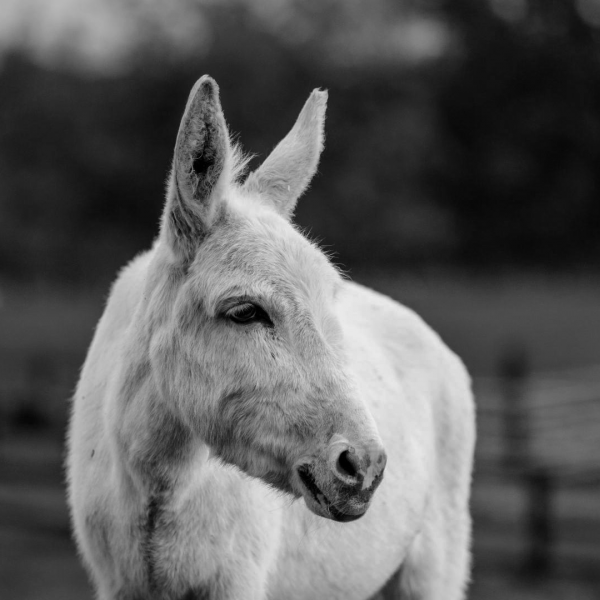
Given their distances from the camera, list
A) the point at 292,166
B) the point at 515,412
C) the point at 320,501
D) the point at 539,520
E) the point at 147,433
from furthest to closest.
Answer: the point at 515,412 → the point at 539,520 → the point at 292,166 → the point at 147,433 → the point at 320,501

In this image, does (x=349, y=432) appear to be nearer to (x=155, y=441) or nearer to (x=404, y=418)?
(x=155, y=441)

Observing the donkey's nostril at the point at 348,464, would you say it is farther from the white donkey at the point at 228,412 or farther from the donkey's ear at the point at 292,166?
the donkey's ear at the point at 292,166

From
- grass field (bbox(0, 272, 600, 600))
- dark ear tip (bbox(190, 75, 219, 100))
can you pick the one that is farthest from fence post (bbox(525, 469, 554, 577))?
dark ear tip (bbox(190, 75, 219, 100))

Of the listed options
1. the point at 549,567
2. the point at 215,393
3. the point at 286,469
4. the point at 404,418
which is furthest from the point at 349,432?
the point at 549,567

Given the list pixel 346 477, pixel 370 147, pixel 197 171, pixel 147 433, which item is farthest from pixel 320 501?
pixel 370 147

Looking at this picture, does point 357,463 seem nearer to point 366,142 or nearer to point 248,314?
point 248,314

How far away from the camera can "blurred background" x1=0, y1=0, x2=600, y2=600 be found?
103 ft

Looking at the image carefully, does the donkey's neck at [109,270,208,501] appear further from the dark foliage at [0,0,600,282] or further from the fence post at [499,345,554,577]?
the dark foliage at [0,0,600,282]

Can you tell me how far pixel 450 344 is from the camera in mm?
25359

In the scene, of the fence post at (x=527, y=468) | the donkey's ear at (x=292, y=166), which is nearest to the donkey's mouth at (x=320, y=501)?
the donkey's ear at (x=292, y=166)

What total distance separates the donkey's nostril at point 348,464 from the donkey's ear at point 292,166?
1.15 meters

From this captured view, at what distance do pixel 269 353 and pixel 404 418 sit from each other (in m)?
1.54

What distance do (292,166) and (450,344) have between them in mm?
22227

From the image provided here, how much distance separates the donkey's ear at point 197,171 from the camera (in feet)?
9.75
